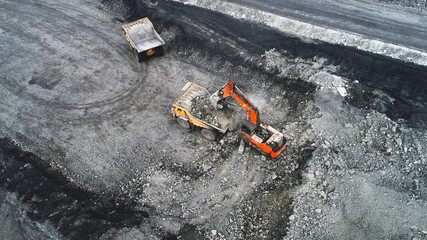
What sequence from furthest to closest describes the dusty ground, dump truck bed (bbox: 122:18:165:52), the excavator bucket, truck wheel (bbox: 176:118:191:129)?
dump truck bed (bbox: 122:18:165:52) → truck wheel (bbox: 176:118:191:129) → the excavator bucket → the dusty ground

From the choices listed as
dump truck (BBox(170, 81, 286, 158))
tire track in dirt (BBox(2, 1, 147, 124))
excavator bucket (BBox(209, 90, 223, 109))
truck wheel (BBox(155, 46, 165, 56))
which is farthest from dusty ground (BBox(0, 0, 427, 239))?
excavator bucket (BBox(209, 90, 223, 109))

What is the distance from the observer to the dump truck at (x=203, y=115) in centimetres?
1326

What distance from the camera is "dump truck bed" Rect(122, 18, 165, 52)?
699 inches

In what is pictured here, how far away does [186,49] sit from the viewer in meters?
18.7

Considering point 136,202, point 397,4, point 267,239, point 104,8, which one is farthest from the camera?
point 104,8

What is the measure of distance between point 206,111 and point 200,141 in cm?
160

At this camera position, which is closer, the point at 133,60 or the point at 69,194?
the point at 69,194

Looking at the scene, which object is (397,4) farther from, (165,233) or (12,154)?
(12,154)

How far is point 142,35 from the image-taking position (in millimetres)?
18094

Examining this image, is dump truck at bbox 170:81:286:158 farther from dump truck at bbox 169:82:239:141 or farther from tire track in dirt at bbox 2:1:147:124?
tire track in dirt at bbox 2:1:147:124

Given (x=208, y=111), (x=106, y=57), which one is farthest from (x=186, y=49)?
(x=208, y=111)

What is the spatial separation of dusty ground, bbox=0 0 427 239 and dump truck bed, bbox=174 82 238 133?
3.47 feet

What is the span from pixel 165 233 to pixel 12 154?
27.7 feet

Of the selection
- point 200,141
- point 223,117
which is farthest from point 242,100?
point 200,141
